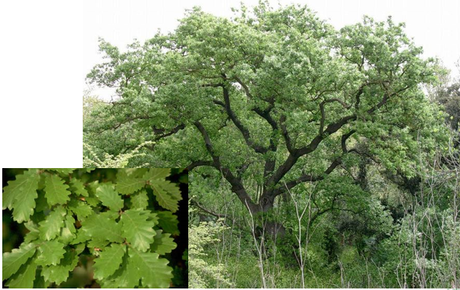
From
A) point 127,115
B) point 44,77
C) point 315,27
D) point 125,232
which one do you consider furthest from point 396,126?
point 125,232

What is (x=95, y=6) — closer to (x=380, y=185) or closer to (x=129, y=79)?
(x=129, y=79)

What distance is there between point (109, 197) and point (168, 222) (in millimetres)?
197

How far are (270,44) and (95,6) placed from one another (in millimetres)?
3787

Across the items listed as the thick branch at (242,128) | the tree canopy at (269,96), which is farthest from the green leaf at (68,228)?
the thick branch at (242,128)

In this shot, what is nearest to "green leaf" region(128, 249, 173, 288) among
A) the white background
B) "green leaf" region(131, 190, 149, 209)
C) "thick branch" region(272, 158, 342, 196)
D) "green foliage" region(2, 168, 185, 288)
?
"green foliage" region(2, 168, 185, 288)

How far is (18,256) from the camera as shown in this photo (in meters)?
1.47

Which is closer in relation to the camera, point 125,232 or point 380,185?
point 125,232

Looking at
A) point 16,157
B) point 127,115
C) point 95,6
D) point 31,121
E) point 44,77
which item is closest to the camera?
point 16,157

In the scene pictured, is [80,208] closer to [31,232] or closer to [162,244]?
[31,232]

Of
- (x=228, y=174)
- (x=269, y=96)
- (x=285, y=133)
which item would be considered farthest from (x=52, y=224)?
(x=228, y=174)

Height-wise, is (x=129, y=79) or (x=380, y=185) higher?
(x=129, y=79)

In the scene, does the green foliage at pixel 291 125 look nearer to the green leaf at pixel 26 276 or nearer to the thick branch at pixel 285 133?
the thick branch at pixel 285 133

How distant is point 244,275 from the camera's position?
7.62m

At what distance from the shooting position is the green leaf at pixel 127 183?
4.79 ft
